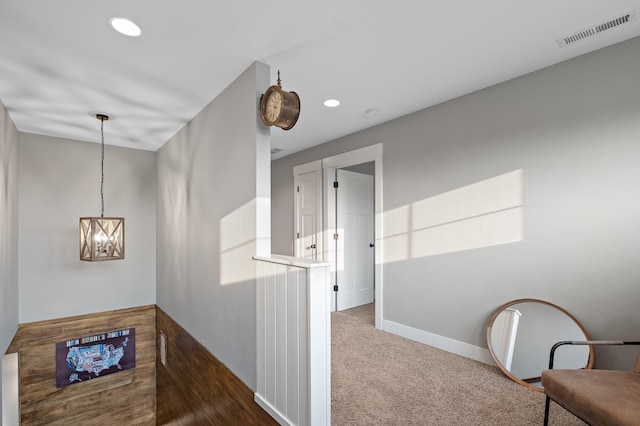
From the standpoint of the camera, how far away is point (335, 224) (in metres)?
4.38

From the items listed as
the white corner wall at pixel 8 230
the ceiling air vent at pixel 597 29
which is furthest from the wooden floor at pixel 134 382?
the ceiling air vent at pixel 597 29

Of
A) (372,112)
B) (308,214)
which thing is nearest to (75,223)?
(308,214)

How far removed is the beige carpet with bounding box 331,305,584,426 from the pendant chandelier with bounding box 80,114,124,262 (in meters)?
2.45

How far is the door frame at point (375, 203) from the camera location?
11.4 ft

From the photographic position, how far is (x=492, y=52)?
212 centimetres

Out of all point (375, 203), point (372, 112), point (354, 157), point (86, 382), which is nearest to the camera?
point (372, 112)

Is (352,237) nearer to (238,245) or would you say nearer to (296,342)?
(238,245)

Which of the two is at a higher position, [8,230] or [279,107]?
[279,107]

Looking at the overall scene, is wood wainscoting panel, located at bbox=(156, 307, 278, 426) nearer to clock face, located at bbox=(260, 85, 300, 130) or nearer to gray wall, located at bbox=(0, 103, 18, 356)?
gray wall, located at bbox=(0, 103, 18, 356)

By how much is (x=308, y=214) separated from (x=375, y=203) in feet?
4.47

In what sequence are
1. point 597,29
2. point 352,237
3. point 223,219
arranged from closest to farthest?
point 597,29, point 223,219, point 352,237

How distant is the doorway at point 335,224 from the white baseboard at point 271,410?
226 cm

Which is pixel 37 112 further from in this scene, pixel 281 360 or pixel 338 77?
pixel 281 360

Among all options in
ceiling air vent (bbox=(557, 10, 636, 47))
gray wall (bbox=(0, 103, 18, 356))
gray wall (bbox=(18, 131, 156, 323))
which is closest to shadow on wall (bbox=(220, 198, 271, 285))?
gray wall (bbox=(0, 103, 18, 356))
